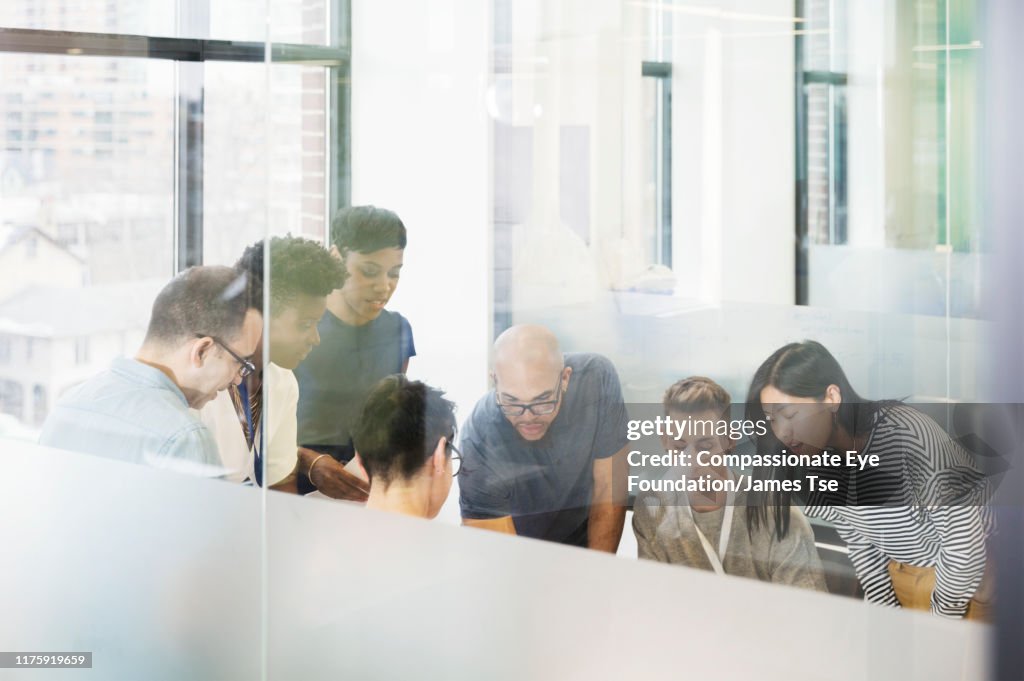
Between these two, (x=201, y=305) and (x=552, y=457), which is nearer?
(x=552, y=457)

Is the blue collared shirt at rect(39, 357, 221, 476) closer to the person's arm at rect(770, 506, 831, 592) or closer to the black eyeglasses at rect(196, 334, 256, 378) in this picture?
the black eyeglasses at rect(196, 334, 256, 378)

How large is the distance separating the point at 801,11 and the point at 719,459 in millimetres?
723

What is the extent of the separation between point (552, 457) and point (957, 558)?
2.24 feet

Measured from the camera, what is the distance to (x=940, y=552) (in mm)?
1497

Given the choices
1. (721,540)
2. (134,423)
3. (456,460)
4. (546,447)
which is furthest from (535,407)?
(134,423)

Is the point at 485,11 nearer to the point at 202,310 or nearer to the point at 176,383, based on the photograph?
the point at 202,310

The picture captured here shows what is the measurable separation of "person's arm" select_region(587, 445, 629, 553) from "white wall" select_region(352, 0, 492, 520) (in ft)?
0.98

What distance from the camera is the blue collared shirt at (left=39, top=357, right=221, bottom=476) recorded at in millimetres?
2305

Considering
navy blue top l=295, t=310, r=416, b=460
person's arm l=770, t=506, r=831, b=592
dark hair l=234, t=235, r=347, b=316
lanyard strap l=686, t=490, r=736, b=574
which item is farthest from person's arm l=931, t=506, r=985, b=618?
dark hair l=234, t=235, r=347, b=316

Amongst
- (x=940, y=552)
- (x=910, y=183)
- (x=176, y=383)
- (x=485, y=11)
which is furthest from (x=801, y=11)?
(x=176, y=383)

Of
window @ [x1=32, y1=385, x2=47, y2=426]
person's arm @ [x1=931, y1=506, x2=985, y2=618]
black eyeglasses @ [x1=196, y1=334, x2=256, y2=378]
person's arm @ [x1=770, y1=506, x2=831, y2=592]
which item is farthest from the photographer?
window @ [x1=32, y1=385, x2=47, y2=426]

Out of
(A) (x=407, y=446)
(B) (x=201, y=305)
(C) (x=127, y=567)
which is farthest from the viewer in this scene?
(C) (x=127, y=567)

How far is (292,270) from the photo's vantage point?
217cm

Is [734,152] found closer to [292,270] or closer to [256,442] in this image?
[292,270]
